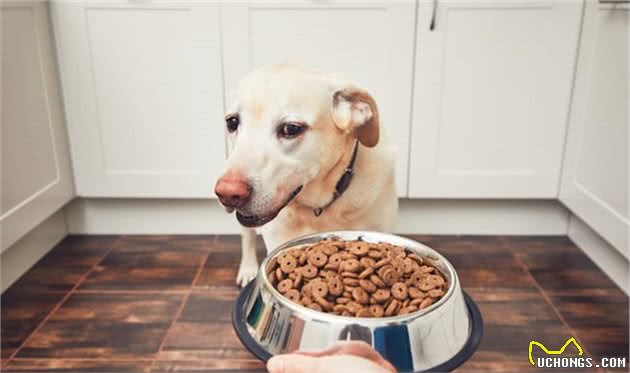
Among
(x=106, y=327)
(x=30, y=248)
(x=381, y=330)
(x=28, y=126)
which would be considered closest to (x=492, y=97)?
(x=381, y=330)

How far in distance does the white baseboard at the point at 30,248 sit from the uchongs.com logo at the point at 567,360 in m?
1.69

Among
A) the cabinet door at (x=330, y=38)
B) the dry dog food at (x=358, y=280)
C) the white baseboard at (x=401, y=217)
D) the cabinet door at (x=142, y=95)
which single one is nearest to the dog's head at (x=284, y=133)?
the dry dog food at (x=358, y=280)

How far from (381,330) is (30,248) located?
1.66 m

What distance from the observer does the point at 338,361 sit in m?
0.67

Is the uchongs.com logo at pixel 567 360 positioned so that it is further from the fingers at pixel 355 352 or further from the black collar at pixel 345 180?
the fingers at pixel 355 352

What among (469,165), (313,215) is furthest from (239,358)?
(469,165)

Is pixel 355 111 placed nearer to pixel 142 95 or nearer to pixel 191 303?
pixel 191 303

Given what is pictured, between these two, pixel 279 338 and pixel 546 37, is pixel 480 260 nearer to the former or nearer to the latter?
pixel 546 37

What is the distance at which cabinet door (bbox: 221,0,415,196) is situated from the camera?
6.17ft

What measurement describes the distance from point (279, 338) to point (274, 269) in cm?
16

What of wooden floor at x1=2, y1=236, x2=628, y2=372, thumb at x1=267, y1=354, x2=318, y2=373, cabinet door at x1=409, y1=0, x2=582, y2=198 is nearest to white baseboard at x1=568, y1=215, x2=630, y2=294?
wooden floor at x1=2, y1=236, x2=628, y2=372

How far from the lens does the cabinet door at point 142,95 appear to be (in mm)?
1904

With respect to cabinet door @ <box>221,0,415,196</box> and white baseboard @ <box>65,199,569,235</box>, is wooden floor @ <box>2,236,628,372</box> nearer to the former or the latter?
white baseboard @ <box>65,199,569,235</box>

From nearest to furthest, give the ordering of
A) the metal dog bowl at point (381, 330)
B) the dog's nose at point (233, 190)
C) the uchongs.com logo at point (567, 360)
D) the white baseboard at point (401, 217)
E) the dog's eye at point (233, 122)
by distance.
Result: the metal dog bowl at point (381, 330)
the dog's nose at point (233, 190)
the dog's eye at point (233, 122)
the uchongs.com logo at point (567, 360)
the white baseboard at point (401, 217)
